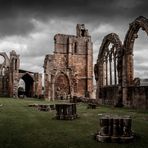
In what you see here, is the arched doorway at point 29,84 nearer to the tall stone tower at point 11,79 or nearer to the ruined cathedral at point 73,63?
the tall stone tower at point 11,79

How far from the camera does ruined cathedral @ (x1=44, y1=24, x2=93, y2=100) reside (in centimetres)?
4016

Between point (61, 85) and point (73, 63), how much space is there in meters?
6.44

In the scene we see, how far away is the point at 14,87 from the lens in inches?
1764

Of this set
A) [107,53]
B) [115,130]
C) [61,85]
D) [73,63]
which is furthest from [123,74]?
[73,63]

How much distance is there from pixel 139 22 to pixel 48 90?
815 inches

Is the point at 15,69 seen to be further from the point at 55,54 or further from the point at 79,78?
the point at 79,78

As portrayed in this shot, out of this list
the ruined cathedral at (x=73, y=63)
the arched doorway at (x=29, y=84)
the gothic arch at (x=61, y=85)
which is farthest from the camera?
the arched doorway at (x=29, y=84)

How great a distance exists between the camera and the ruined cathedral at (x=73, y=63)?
4016 cm

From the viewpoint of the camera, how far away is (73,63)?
45312 mm

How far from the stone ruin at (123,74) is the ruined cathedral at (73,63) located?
15.4 meters

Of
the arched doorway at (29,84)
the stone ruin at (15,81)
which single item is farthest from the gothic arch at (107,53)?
the arched doorway at (29,84)

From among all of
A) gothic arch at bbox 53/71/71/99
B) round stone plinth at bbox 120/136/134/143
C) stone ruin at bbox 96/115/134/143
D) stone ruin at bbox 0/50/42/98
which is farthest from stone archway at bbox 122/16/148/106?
stone ruin at bbox 0/50/42/98

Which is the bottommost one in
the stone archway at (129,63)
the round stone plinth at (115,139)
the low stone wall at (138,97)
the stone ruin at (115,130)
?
the round stone plinth at (115,139)

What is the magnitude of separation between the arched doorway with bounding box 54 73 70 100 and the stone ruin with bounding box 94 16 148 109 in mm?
15082
